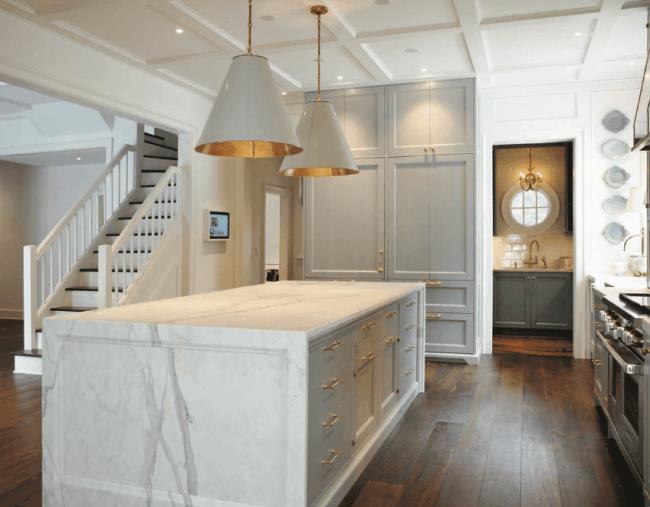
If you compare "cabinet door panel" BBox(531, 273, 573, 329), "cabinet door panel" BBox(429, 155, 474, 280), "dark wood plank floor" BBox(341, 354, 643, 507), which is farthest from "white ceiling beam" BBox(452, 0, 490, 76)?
"cabinet door panel" BBox(531, 273, 573, 329)

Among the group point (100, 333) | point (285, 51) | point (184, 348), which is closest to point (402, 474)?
point (184, 348)

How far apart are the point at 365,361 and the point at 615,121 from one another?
4508 millimetres

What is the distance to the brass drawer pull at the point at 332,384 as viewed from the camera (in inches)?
97.2

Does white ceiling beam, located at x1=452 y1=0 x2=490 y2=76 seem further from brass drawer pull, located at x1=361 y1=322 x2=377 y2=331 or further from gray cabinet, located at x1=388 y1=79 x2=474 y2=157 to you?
brass drawer pull, located at x1=361 y1=322 x2=377 y2=331

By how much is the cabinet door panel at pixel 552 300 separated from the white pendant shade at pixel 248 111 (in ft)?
19.1

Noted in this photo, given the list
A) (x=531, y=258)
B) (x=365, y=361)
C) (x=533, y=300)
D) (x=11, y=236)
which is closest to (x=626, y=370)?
(x=365, y=361)

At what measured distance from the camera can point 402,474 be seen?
10.2ft

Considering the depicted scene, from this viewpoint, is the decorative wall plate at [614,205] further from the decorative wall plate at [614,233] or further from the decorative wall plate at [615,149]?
the decorative wall plate at [615,149]

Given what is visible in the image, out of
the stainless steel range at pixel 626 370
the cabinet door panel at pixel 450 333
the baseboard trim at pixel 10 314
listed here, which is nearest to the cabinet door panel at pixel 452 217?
the cabinet door panel at pixel 450 333

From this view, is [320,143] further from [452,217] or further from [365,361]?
[452,217]

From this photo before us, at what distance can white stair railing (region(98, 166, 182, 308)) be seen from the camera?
219 inches

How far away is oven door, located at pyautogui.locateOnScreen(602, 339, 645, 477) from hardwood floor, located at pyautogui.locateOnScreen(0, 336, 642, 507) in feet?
0.71

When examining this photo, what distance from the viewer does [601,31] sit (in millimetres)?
4738

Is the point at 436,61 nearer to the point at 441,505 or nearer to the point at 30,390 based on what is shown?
the point at 441,505
